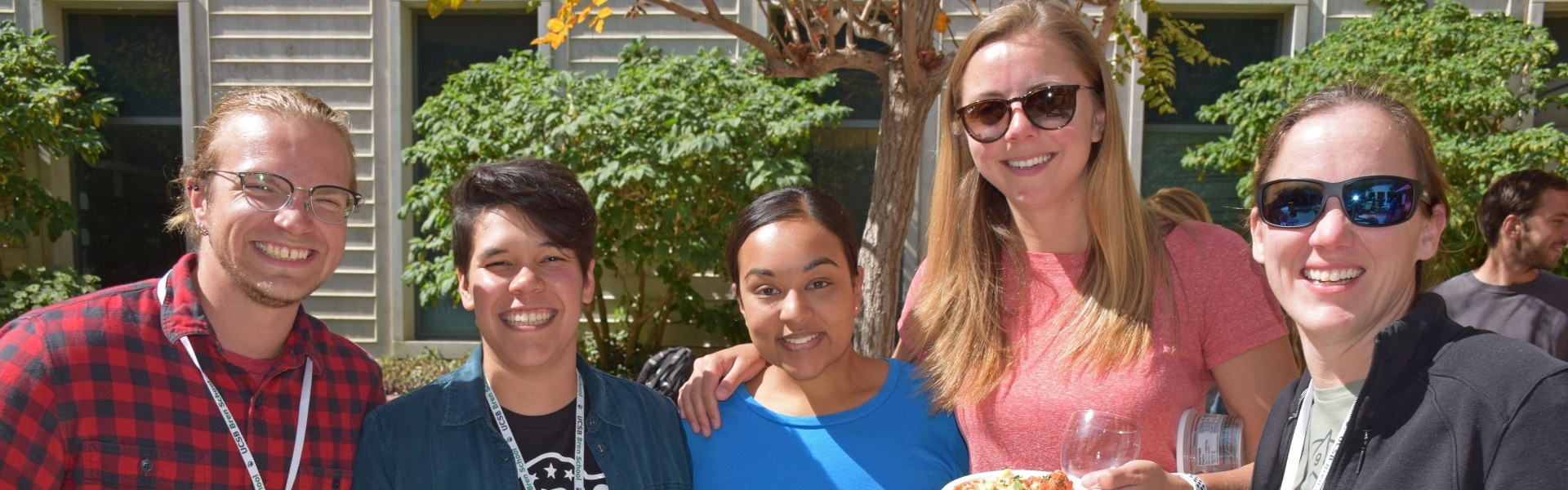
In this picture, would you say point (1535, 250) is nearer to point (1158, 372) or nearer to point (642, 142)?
point (1158, 372)

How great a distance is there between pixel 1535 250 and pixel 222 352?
226 inches

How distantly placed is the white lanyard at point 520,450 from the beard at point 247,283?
1.70ft

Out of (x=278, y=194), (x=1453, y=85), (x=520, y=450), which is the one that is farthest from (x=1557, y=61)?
(x=278, y=194)

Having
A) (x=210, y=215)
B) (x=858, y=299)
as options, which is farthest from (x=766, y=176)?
(x=210, y=215)

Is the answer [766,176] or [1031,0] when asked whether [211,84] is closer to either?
[766,176]

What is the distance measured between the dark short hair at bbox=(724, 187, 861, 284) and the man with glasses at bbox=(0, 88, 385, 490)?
1.00 metres

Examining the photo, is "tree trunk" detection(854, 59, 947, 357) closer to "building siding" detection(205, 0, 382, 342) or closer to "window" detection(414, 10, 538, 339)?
"window" detection(414, 10, 538, 339)

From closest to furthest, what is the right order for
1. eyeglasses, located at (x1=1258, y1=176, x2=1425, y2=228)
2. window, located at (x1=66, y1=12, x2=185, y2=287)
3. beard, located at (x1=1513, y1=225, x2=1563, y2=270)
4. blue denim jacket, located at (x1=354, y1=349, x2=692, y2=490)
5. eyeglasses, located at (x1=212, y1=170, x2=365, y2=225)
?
eyeglasses, located at (x1=1258, y1=176, x2=1425, y2=228)
eyeglasses, located at (x1=212, y1=170, x2=365, y2=225)
blue denim jacket, located at (x1=354, y1=349, x2=692, y2=490)
beard, located at (x1=1513, y1=225, x2=1563, y2=270)
window, located at (x1=66, y1=12, x2=185, y2=287)

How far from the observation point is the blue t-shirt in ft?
8.11

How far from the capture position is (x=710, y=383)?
263 cm

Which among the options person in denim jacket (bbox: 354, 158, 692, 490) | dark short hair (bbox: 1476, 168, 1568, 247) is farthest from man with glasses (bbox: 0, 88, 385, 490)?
dark short hair (bbox: 1476, 168, 1568, 247)

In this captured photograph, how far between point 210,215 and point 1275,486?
2.51 m

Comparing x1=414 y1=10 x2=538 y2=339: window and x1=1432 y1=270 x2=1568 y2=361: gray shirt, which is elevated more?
x1=414 y1=10 x2=538 y2=339: window

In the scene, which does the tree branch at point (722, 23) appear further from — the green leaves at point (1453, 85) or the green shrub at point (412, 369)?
the green shrub at point (412, 369)
